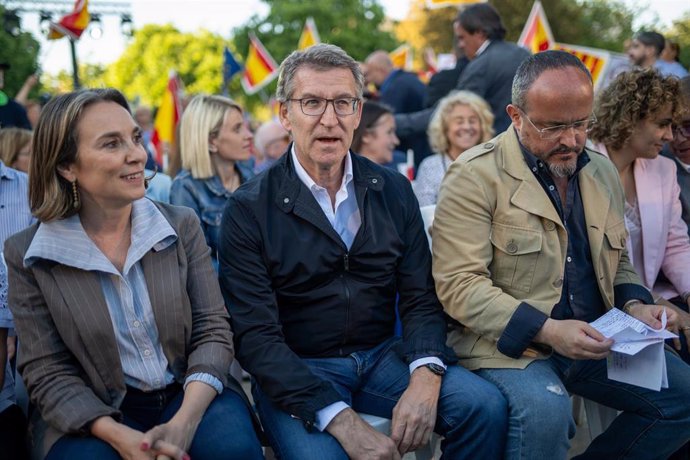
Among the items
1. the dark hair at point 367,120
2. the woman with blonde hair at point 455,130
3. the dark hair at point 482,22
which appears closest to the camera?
the woman with blonde hair at point 455,130

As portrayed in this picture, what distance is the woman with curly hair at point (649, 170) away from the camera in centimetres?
356

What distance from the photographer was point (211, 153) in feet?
16.4

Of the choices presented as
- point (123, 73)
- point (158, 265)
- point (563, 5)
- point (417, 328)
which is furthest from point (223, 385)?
point (123, 73)

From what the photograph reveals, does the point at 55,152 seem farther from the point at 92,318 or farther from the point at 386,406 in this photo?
the point at 386,406

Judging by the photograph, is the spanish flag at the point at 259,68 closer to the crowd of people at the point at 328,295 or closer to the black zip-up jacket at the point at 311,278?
the crowd of people at the point at 328,295

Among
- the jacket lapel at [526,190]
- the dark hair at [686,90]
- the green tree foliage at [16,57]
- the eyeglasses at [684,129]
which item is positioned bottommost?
the green tree foliage at [16,57]

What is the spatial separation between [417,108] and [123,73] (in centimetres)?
5449

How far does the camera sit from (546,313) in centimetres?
288

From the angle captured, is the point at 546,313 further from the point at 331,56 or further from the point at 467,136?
the point at 467,136

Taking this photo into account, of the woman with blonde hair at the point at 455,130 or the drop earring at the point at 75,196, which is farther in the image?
the woman with blonde hair at the point at 455,130

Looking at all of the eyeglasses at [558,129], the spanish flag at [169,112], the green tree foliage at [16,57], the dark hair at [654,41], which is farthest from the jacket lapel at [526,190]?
the green tree foliage at [16,57]

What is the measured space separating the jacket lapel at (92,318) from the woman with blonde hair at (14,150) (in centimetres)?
298

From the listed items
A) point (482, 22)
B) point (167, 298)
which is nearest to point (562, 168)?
point (167, 298)

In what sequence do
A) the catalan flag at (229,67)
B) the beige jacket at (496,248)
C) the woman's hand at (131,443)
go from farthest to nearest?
1. the catalan flag at (229,67)
2. the beige jacket at (496,248)
3. the woman's hand at (131,443)
